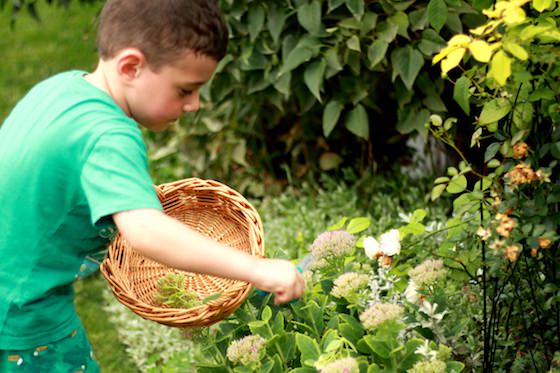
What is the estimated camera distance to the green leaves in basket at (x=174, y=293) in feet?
7.21

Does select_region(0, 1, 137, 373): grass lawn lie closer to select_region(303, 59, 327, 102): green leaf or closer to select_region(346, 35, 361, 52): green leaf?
select_region(303, 59, 327, 102): green leaf

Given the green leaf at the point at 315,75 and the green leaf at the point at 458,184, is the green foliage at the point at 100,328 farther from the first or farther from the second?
the green leaf at the point at 458,184

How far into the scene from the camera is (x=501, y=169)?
1973 millimetres

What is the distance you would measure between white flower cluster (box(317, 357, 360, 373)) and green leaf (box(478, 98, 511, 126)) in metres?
0.67

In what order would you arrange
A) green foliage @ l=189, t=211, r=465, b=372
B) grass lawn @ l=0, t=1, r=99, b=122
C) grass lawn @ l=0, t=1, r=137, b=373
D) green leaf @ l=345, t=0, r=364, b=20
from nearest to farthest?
1. green foliage @ l=189, t=211, r=465, b=372
2. green leaf @ l=345, t=0, r=364, b=20
3. grass lawn @ l=0, t=1, r=137, b=373
4. grass lawn @ l=0, t=1, r=99, b=122

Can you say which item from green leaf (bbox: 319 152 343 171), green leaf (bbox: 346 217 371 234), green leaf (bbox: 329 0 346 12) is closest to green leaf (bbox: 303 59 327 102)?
green leaf (bbox: 329 0 346 12)

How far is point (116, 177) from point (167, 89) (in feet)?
1.09

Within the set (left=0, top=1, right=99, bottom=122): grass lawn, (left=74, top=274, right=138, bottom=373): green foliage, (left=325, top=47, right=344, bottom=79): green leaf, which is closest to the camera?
(left=325, top=47, right=344, bottom=79): green leaf

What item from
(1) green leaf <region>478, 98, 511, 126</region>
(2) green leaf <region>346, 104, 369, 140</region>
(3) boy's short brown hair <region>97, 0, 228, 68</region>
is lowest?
(2) green leaf <region>346, 104, 369, 140</region>

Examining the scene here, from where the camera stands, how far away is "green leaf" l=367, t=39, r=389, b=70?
3.18 metres

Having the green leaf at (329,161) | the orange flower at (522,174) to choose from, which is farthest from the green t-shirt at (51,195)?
the green leaf at (329,161)

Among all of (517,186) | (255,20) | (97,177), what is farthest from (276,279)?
(255,20)

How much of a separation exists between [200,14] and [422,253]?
54.7 inches

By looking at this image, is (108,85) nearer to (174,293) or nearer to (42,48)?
(174,293)
